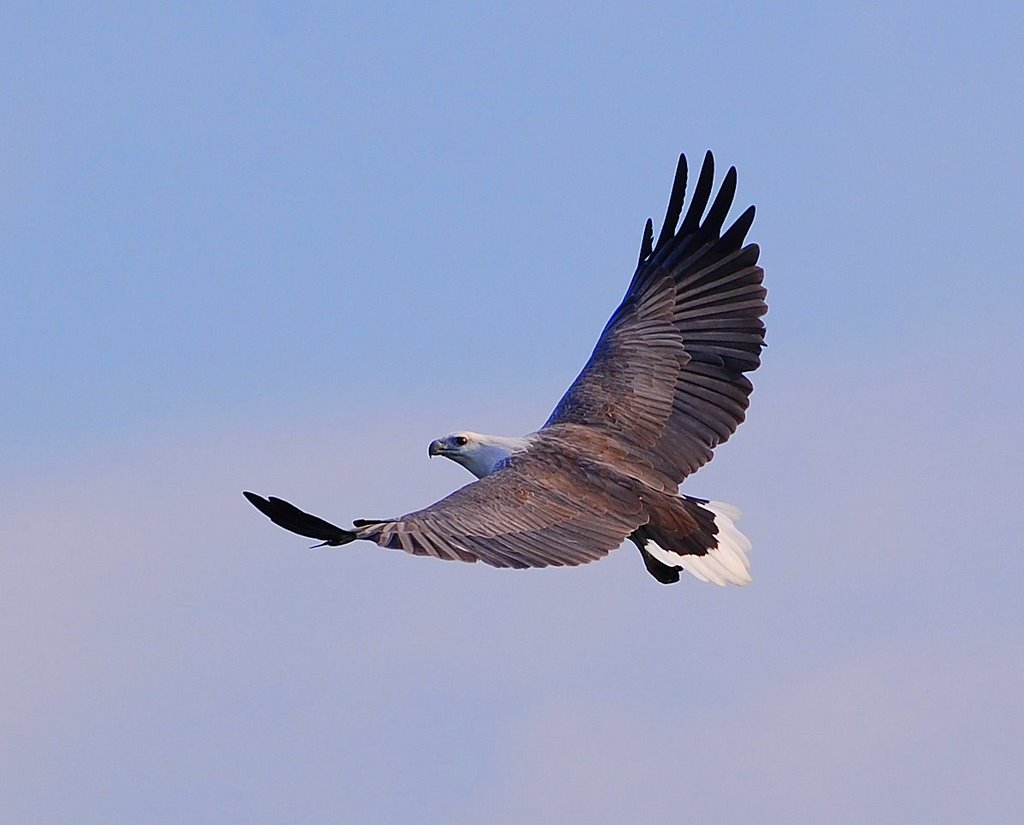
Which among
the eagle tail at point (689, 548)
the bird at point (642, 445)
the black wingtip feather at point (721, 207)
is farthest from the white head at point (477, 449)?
the black wingtip feather at point (721, 207)

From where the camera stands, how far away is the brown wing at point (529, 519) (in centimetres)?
1424

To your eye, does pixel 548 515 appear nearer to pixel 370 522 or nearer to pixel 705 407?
pixel 370 522

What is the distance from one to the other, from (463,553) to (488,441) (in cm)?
329

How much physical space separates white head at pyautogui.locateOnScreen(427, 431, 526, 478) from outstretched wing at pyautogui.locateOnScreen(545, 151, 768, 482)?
2.85 feet

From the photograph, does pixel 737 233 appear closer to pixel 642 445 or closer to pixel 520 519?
pixel 642 445

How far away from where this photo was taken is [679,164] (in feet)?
63.5

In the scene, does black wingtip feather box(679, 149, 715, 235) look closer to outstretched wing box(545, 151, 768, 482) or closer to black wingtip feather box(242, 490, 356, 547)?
outstretched wing box(545, 151, 768, 482)

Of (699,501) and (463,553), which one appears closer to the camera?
(463,553)

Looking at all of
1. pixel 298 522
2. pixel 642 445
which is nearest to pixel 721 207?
pixel 642 445

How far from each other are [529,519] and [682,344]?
12.1 ft

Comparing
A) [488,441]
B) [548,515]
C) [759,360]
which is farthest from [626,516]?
[759,360]

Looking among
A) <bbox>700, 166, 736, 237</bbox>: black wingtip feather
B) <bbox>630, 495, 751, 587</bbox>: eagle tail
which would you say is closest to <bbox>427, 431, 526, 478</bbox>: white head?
<bbox>630, 495, 751, 587</bbox>: eagle tail

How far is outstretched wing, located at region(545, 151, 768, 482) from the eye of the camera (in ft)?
58.6

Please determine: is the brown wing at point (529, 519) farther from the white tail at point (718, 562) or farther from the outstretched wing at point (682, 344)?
the outstretched wing at point (682, 344)
